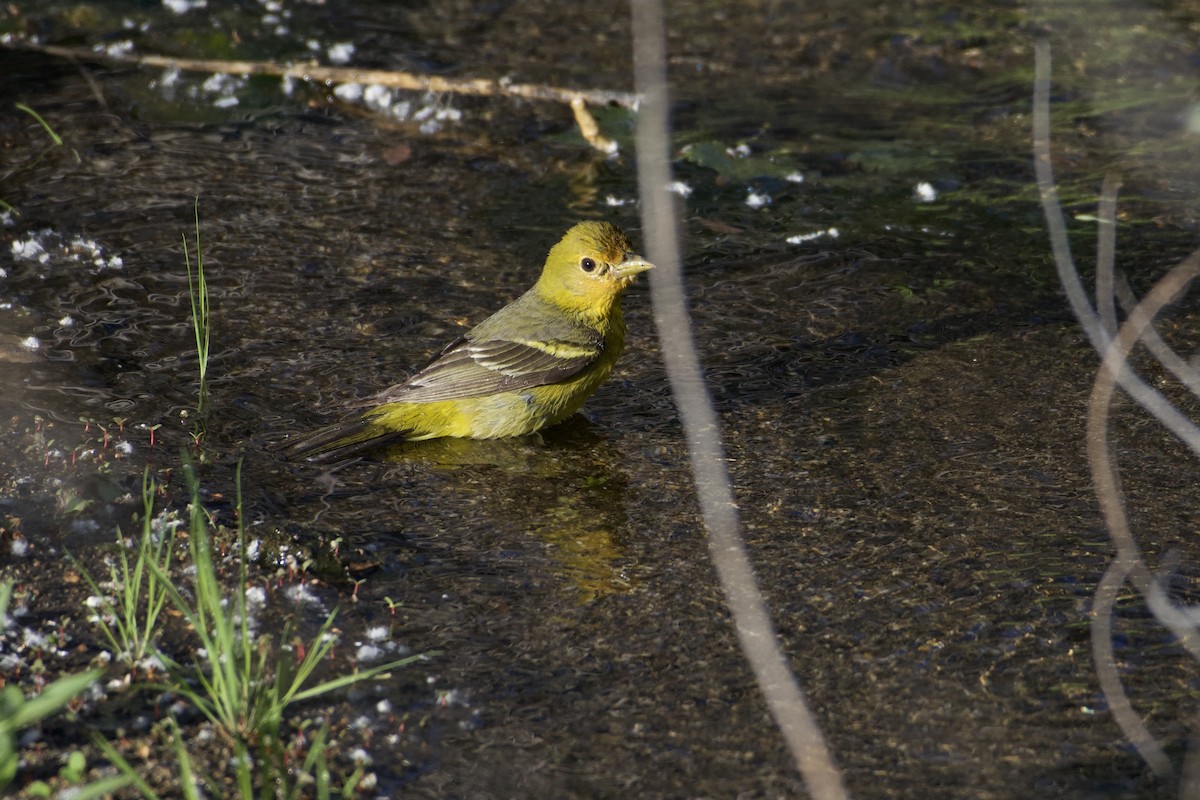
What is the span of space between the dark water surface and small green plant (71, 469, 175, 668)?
0.39 ft

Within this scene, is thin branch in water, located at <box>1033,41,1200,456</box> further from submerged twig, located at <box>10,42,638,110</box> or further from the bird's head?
submerged twig, located at <box>10,42,638,110</box>

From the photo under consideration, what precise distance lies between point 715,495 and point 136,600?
2078 mm

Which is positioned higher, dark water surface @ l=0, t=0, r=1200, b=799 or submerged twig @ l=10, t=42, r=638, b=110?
submerged twig @ l=10, t=42, r=638, b=110

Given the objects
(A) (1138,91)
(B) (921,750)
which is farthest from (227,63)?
(B) (921,750)

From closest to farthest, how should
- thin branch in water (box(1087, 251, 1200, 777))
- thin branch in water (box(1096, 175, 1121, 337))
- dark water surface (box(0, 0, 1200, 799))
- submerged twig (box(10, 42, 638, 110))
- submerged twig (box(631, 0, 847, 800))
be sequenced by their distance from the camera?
submerged twig (box(631, 0, 847, 800))
thin branch in water (box(1087, 251, 1200, 777))
dark water surface (box(0, 0, 1200, 799))
thin branch in water (box(1096, 175, 1121, 337))
submerged twig (box(10, 42, 638, 110))

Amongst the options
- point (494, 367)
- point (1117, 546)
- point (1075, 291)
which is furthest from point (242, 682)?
point (1117, 546)

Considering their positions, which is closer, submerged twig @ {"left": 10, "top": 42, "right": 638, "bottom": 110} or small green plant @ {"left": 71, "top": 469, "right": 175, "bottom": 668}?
small green plant @ {"left": 71, "top": 469, "right": 175, "bottom": 668}

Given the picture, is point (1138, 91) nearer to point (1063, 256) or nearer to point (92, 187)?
point (1063, 256)

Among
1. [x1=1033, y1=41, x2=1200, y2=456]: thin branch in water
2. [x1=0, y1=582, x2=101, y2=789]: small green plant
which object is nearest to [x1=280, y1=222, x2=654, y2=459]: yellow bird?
[x1=1033, y1=41, x2=1200, y2=456]: thin branch in water

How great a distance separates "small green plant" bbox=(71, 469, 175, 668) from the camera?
3412 mm

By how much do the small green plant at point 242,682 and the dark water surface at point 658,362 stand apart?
10.3 inches

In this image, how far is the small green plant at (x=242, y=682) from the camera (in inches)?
121

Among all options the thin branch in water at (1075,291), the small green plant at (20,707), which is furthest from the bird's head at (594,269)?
the small green plant at (20,707)

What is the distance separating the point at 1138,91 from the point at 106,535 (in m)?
7.22
